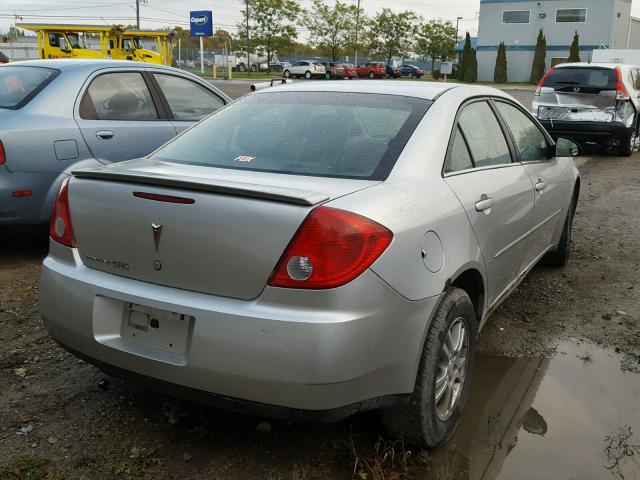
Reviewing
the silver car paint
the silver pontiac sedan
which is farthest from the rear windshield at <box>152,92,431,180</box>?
the silver car paint

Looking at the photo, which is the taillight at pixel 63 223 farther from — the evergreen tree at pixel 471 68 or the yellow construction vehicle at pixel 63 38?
the evergreen tree at pixel 471 68

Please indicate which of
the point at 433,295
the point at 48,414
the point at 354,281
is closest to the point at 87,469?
the point at 48,414

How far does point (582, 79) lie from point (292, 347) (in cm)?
1162

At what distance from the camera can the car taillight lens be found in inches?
90.5

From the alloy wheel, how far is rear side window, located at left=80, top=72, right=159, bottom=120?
3.86 m

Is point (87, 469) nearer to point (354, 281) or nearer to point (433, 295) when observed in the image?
point (354, 281)

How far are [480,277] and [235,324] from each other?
1349mm

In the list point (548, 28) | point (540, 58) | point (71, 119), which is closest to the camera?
point (71, 119)

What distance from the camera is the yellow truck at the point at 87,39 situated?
21.3 metres

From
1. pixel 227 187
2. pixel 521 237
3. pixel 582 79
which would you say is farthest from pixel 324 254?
pixel 582 79

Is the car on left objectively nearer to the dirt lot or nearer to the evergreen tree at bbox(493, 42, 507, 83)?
A: the dirt lot

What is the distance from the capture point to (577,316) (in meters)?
4.53

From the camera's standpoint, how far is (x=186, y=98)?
6.42 m

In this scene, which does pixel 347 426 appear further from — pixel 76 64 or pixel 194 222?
pixel 76 64
